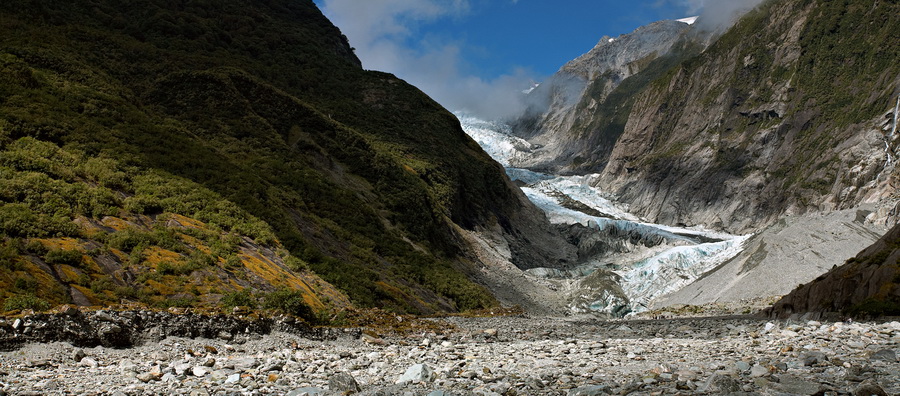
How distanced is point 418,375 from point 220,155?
92.0ft

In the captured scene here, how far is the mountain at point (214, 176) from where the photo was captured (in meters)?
14.5

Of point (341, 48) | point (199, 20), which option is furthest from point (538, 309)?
point (341, 48)

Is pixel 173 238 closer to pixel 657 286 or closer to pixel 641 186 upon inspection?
pixel 657 286

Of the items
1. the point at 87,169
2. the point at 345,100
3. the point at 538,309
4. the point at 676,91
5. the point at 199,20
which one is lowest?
the point at 538,309

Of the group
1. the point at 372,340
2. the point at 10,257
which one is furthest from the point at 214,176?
the point at 372,340

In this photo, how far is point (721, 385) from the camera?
6266mm

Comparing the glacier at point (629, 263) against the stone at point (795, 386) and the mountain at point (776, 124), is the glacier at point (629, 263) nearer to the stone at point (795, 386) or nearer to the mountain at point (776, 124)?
the mountain at point (776, 124)

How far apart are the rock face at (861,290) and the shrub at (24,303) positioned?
61.9ft

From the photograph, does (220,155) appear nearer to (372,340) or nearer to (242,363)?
(372,340)

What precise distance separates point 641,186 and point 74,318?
149885mm

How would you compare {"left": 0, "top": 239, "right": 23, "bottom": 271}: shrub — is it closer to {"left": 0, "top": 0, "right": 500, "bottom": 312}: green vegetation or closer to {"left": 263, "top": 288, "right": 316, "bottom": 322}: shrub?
{"left": 0, "top": 0, "right": 500, "bottom": 312}: green vegetation

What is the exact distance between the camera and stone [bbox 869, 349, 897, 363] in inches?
288

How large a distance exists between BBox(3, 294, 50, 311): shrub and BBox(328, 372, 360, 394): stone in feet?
19.8

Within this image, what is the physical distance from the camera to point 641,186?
147 metres
